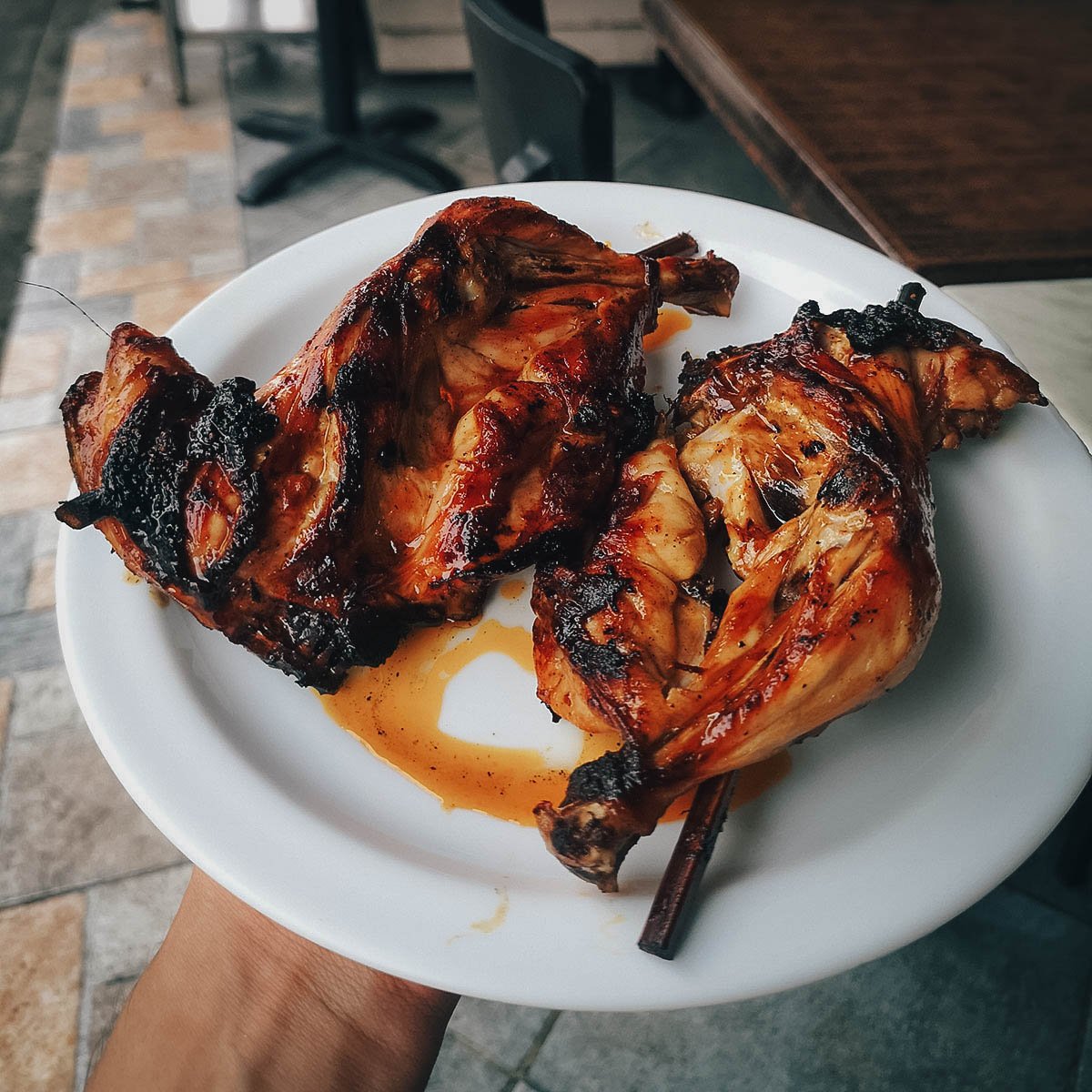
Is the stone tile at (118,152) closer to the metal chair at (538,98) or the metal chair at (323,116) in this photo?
the metal chair at (323,116)

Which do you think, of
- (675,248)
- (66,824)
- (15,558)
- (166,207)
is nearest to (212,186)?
(166,207)

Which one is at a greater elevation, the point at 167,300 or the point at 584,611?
the point at 584,611

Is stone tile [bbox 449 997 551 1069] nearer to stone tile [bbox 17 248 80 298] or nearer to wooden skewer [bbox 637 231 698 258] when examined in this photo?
wooden skewer [bbox 637 231 698 258]

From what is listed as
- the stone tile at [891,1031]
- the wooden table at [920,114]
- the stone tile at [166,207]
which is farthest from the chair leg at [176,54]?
the stone tile at [891,1031]

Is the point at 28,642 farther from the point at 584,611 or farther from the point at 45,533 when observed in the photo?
the point at 584,611

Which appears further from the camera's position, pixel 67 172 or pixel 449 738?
pixel 67 172

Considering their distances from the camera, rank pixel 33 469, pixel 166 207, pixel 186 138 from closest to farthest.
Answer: pixel 33 469
pixel 166 207
pixel 186 138

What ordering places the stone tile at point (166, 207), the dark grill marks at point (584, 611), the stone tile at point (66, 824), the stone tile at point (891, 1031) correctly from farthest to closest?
1. the stone tile at point (166, 207)
2. the stone tile at point (66, 824)
3. the stone tile at point (891, 1031)
4. the dark grill marks at point (584, 611)
